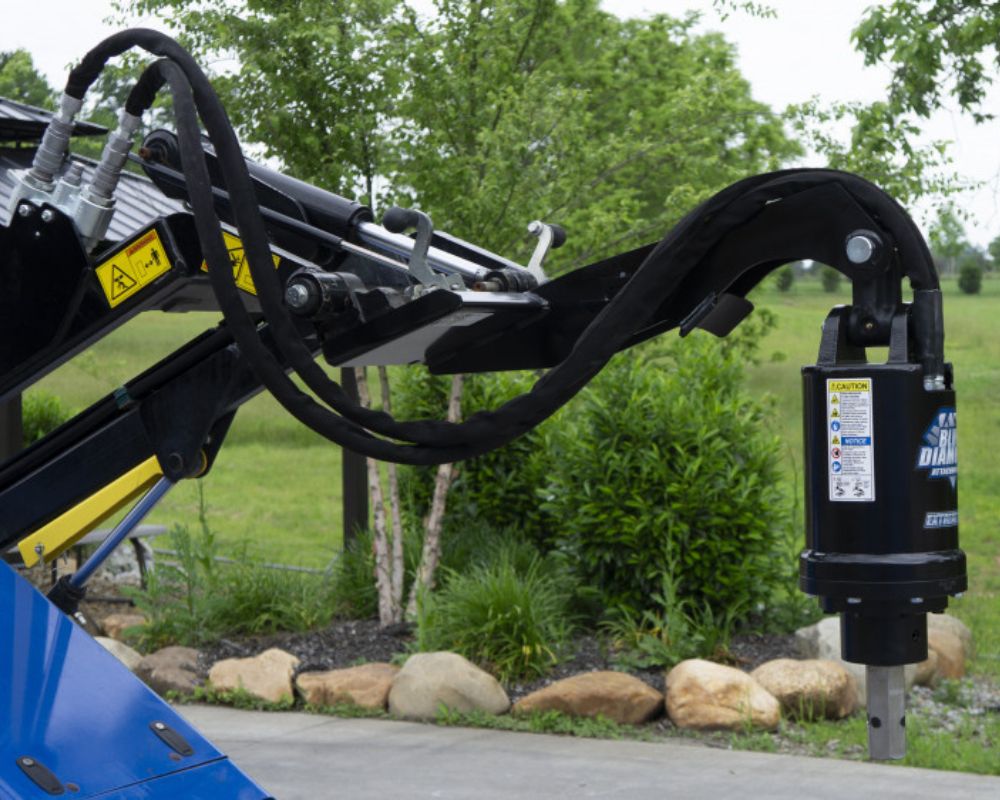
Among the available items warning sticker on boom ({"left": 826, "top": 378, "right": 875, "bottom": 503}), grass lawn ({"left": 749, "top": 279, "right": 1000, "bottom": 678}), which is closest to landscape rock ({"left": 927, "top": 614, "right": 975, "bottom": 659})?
grass lawn ({"left": 749, "top": 279, "right": 1000, "bottom": 678})

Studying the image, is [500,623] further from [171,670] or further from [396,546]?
[171,670]

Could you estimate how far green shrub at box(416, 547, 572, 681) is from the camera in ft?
25.2

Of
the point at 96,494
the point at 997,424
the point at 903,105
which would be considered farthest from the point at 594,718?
the point at 997,424

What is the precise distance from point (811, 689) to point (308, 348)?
4950mm

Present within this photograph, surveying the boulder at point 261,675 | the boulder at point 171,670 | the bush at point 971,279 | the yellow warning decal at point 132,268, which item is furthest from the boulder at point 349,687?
the bush at point 971,279

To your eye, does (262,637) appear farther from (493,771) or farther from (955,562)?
(955,562)

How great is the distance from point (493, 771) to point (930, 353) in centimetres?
441

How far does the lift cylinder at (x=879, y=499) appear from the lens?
7.43ft

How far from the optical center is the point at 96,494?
10.9ft

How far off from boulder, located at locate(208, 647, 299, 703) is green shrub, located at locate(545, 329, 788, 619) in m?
1.73

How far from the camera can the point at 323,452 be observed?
25.4 m

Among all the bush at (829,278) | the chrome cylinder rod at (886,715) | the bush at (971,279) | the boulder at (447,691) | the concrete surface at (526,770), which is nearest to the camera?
the chrome cylinder rod at (886,715)

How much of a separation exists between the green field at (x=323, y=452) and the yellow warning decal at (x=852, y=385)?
6.46 metres

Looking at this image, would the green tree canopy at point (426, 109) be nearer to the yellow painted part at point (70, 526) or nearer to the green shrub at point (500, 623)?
the green shrub at point (500, 623)
